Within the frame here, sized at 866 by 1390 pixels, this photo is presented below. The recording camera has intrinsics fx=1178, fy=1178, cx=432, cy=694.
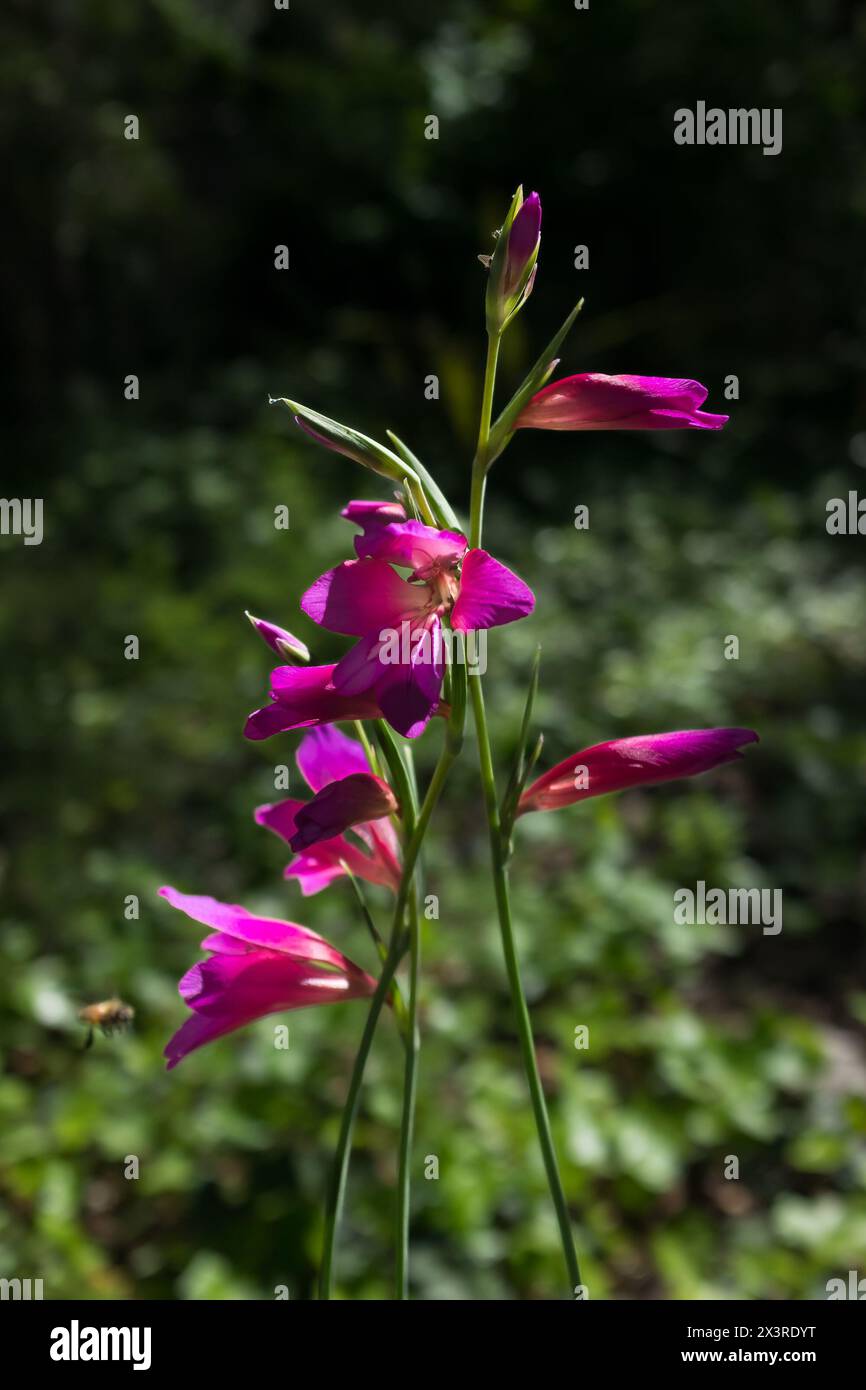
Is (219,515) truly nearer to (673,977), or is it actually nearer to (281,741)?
(281,741)

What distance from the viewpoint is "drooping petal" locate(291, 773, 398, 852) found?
588 millimetres

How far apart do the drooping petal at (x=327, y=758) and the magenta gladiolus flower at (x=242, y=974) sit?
97 millimetres

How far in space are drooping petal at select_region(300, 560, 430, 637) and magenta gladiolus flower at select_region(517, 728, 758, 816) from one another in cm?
14

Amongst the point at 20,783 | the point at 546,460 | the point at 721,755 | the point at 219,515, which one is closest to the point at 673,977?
the point at 20,783

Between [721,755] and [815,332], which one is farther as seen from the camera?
[815,332]

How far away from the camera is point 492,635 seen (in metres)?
3.34

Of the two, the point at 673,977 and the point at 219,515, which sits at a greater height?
the point at 219,515

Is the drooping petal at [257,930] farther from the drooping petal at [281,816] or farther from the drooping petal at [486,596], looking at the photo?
the drooping petal at [486,596]

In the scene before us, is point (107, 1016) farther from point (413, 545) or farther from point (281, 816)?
point (413, 545)

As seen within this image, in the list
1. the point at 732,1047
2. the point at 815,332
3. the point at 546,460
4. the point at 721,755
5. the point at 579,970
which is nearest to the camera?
the point at 721,755

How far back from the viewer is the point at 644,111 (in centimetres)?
549

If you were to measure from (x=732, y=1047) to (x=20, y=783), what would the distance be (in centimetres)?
172

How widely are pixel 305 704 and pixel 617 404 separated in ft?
0.77

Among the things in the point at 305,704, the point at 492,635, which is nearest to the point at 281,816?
the point at 305,704
